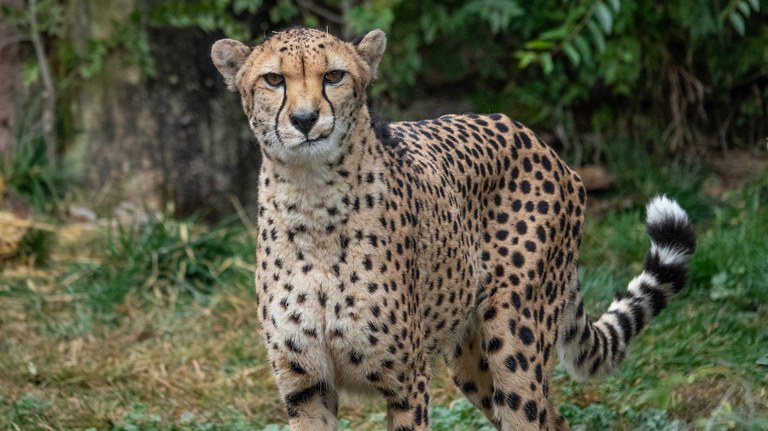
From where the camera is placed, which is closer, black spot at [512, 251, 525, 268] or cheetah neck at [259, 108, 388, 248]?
cheetah neck at [259, 108, 388, 248]

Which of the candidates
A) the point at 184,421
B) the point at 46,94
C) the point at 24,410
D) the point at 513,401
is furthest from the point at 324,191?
the point at 46,94

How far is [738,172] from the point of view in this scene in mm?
6977

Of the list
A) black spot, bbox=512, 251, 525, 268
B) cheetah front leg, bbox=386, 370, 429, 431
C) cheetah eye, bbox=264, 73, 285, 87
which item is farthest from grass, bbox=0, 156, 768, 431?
cheetah eye, bbox=264, 73, 285, 87

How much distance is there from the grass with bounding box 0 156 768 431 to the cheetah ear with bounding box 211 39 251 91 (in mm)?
1555

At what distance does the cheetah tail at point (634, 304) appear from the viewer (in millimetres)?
3908

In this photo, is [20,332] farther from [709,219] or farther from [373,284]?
[709,219]

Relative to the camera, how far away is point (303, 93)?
119 inches

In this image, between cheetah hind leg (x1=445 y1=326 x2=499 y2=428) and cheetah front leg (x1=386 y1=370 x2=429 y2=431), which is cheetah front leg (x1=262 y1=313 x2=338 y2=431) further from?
cheetah hind leg (x1=445 y1=326 x2=499 y2=428)

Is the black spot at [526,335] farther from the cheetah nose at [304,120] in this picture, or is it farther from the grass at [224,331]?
the cheetah nose at [304,120]

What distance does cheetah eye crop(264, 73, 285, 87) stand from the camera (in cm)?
308

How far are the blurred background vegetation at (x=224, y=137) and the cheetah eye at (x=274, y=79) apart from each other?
7.55 ft

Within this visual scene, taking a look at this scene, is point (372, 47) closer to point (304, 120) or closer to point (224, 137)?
point (304, 120)

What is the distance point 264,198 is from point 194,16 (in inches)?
141

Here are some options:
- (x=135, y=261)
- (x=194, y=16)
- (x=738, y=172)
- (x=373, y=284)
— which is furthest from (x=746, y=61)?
(x=373, y=284)
